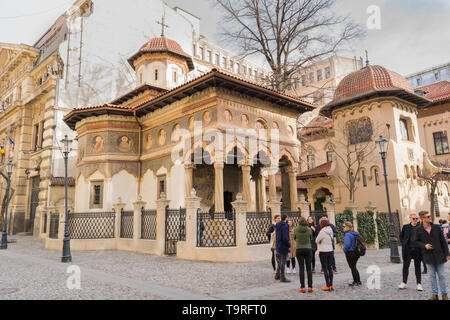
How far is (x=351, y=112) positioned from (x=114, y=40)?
20.6 metres

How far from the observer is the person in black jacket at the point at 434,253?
5.84 meters

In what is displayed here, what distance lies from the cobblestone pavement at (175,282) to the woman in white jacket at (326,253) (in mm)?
243

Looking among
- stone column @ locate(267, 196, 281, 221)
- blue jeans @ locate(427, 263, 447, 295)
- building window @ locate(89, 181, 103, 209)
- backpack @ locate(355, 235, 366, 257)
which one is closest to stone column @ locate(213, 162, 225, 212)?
stone column @ locate(267, 196, 281, 221)

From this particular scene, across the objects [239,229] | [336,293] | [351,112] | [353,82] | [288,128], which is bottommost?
[336,293]

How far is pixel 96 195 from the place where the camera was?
18.4 metres

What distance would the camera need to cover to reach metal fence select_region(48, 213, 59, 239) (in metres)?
16.8

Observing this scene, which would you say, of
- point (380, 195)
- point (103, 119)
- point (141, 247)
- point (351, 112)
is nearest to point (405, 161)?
point (380, 195)

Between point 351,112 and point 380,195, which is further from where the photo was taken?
point 351,112

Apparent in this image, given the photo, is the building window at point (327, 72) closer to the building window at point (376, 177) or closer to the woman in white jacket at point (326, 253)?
the building window at point (376, 177)

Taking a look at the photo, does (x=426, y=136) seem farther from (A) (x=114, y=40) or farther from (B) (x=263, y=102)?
(A) (x=114, y=40)

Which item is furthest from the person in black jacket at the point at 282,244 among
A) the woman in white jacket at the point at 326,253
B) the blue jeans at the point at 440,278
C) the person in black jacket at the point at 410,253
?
the blue jeans at the point at 440,278

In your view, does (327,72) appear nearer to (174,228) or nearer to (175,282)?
(174,228)

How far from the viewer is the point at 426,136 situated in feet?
84.1

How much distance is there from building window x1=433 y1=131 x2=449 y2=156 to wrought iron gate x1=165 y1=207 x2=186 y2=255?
21953 mm
